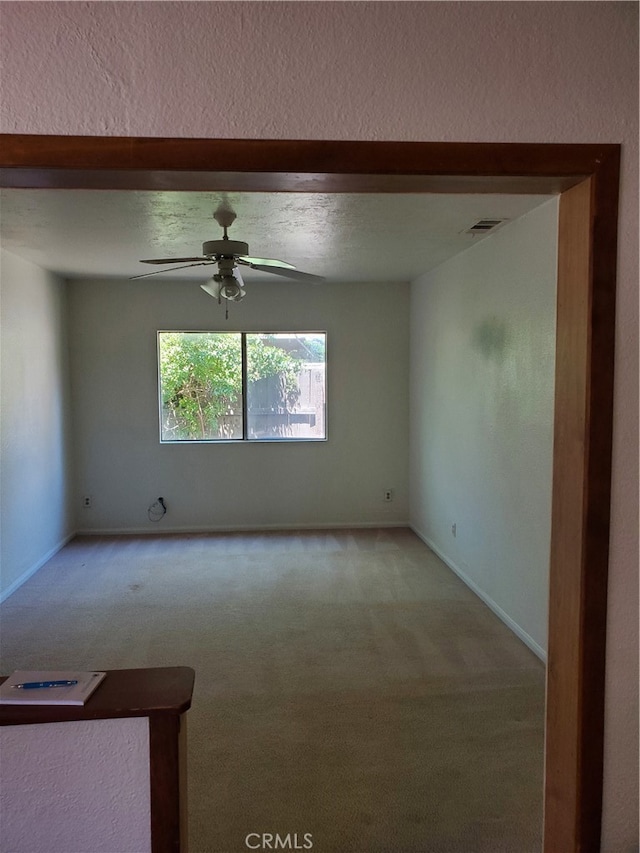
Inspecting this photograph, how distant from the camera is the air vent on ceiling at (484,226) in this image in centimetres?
369

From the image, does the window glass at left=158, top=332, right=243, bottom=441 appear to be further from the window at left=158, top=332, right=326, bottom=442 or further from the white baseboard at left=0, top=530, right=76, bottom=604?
the white baseboard at left=0, top=530, right=76, bottom=604

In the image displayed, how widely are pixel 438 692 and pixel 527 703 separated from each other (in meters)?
0.42

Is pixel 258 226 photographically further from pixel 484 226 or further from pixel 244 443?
pixel 244 443

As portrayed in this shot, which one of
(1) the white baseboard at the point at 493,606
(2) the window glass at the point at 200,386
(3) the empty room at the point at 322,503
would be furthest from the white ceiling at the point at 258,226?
(1) the white baseboard at the point at 493,606

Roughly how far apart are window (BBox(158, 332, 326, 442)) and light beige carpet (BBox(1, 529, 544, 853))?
1.30 m

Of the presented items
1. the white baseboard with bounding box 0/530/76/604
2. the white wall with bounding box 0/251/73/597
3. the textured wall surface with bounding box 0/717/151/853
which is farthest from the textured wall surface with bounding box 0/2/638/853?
the white baseboard with bounding box 0/530/76/604

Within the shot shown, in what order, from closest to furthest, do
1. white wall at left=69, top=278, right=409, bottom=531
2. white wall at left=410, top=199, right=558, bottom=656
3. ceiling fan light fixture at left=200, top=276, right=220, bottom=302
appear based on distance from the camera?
1. white wall at left=410, top=199, right=558, bottom=656
2. ceiling fan light fixture at left=200, top=276, right=220, bottom=302
3. white wall at left=69, top=278, right=409, bottom=531

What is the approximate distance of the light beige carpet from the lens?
2.18 metres

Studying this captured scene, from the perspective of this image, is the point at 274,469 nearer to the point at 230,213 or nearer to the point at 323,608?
the point at 323,608

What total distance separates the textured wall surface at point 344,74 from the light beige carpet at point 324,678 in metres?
1.67

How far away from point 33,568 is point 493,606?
362 cm

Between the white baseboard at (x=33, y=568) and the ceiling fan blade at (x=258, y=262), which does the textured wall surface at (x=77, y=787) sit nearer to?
the ceiling fan blade at (x=258, y=262)

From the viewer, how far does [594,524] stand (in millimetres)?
1444

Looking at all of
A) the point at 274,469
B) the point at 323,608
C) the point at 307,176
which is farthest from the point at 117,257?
the point at 307,176
